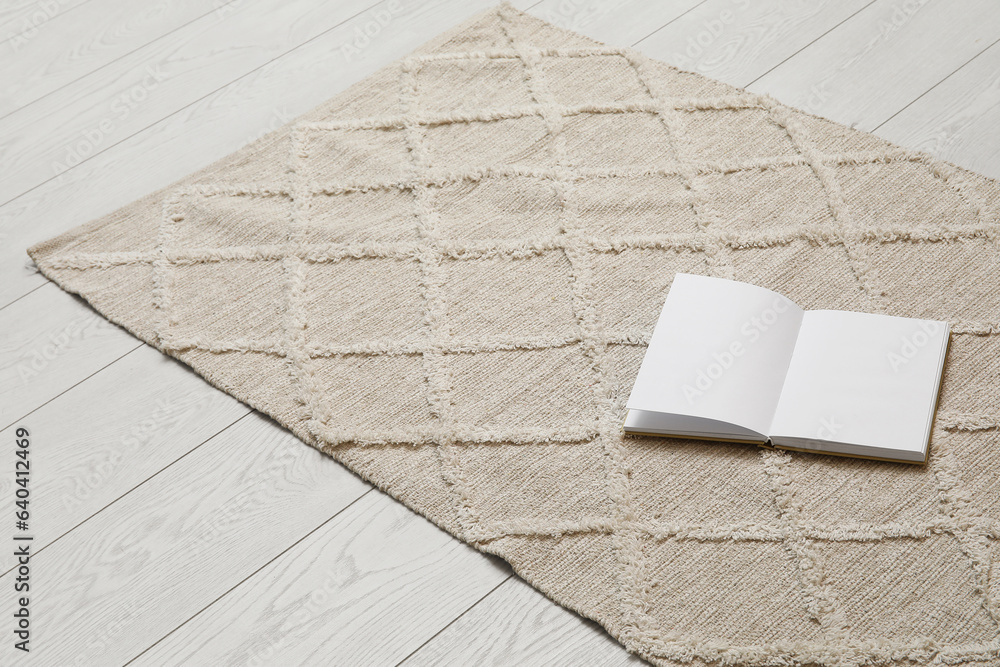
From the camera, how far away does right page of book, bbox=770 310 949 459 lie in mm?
1087

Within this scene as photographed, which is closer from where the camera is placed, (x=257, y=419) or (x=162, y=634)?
(x=162, y=634)

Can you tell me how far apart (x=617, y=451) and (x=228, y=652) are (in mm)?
546

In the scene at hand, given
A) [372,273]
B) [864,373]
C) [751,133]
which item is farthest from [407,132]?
[864,373]

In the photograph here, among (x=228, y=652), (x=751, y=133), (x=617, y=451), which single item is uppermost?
(x=751, y=133)

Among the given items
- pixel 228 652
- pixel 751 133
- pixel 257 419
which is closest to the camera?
pixel 228 652

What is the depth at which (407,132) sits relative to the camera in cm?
159

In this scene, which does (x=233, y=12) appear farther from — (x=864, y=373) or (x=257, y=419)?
(x=864, y=373)

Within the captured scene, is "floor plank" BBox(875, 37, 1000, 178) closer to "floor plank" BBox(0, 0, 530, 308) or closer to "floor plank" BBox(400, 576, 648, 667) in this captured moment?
"floor plank" BBox(0, 0, 530, 308)

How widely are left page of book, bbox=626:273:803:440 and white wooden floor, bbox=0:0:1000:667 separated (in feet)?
1.02
